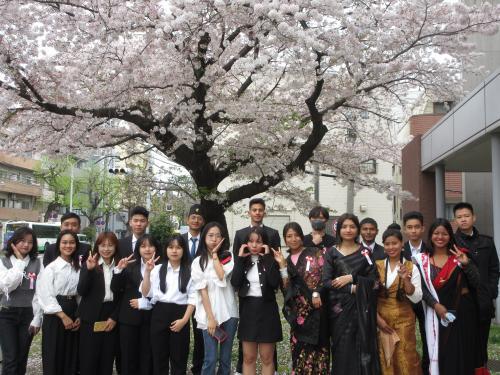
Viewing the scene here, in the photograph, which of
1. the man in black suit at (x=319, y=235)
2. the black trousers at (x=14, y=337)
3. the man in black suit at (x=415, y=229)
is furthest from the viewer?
the man in black suit at (x=319, y=235)

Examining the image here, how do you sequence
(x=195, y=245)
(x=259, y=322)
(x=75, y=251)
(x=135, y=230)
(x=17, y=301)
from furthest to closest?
1. (x=195, y=245)
2. (x=135, y=230)
3. (x=75, y=251)
4. (x=17, y=301)
5. (x=259, y=322)

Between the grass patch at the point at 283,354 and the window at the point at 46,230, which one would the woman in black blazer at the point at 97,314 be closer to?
the grass patch at the point at 283,354

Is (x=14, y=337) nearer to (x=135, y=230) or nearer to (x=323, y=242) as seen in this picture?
(x=135, y=230)

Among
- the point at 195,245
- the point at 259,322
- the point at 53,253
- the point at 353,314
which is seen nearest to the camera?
the point at 353,314

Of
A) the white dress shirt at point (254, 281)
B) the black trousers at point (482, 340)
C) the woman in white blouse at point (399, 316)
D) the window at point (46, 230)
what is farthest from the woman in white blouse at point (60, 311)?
the window at point (46, 230)

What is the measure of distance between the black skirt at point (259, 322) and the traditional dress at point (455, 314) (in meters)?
1.36

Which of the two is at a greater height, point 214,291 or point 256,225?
point 256,225

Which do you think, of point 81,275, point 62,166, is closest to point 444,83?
point 81,275

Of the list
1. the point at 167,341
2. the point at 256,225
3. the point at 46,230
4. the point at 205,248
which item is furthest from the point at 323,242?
the point at 46,230

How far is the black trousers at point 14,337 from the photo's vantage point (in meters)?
4.83

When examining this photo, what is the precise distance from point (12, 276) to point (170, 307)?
1543 millimetres

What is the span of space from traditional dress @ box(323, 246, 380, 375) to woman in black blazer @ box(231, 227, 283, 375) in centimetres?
54

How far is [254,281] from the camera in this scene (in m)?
4.78

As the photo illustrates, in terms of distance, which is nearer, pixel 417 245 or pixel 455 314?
pixel 455 314
